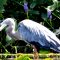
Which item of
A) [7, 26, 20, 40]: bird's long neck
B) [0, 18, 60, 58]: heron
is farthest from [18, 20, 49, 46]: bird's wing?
[7, 26, 20, 40]: bird's long neck

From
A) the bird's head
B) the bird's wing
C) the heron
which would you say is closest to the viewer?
the heron

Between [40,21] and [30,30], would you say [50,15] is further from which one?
[30,30]

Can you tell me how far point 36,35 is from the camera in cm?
488

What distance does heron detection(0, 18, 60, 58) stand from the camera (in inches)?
183

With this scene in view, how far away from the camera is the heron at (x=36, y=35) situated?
15.3 ft

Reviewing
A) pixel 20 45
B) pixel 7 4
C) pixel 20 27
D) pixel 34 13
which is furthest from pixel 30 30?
pixel 7 4

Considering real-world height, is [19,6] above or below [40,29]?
above

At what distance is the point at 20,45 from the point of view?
5.38m

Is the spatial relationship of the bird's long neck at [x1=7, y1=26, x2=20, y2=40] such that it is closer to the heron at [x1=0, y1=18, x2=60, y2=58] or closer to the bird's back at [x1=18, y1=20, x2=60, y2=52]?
the heron at [x1=0, y1=18, x2=60, y2=58]

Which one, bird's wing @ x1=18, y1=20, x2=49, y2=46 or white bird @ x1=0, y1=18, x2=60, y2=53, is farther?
bird's wing @ x1=18, y1=20, x2=49, y2=46

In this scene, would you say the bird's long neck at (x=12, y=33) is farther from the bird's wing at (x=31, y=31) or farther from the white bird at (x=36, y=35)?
the bird's wing at (x=31, y=31)

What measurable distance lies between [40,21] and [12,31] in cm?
83

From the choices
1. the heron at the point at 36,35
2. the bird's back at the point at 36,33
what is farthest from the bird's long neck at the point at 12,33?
the bird's back at the point at 36,33

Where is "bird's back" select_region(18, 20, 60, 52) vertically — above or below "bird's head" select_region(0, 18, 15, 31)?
below
